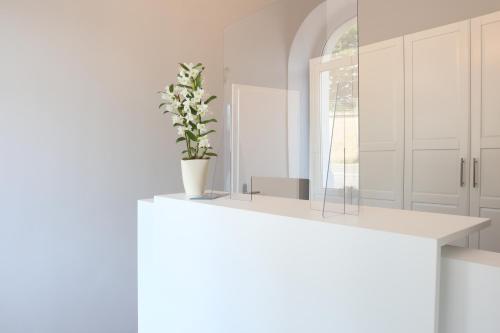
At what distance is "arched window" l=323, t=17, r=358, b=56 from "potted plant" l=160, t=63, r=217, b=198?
56cm

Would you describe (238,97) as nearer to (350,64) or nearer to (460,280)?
(350,64)

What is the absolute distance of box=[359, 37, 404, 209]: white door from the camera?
2.98 meters

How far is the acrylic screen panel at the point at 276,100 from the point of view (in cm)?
170

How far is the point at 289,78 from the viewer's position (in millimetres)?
2018

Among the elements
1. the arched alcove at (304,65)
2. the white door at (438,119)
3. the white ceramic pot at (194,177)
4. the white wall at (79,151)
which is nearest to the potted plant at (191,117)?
the white ceramic pot at (194,177)

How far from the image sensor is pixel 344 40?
1.39 meters

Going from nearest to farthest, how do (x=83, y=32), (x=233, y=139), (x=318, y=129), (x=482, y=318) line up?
(x=482, y=318), (x=318, y=129), (x=233, y=139), (x=83, y=32)

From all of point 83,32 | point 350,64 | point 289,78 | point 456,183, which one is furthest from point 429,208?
point 83,32

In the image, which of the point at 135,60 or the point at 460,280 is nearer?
the point at 460,280

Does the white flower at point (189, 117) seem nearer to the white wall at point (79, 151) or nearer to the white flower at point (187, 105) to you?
the white flower at point (187, 105)

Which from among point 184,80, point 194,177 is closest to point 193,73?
point 184,80

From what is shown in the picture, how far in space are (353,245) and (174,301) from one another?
3.11ft

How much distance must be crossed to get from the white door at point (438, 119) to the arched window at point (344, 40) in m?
1.45

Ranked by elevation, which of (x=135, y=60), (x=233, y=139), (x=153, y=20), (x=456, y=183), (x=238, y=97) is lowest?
(x=456, y=183)
